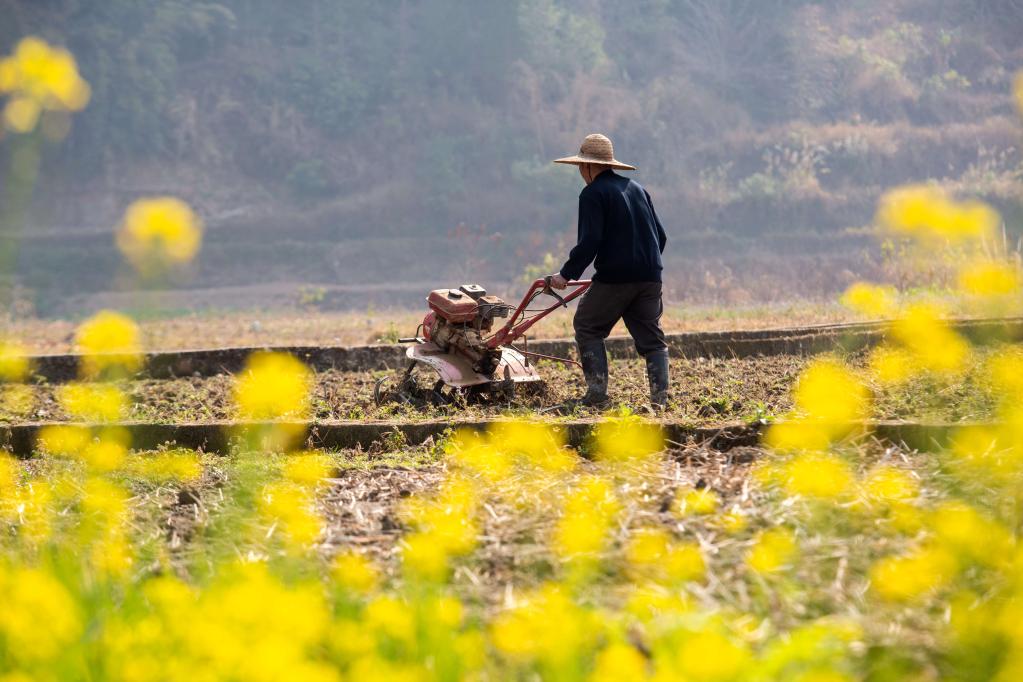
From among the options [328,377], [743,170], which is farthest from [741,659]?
[743,170]

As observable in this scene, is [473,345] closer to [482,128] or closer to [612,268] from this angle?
[612,268]

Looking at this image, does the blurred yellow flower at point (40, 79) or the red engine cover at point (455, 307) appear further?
the red engine cover at point (455, 307)

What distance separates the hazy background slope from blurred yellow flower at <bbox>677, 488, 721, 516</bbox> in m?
19.7

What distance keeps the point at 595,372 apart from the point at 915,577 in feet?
11.9

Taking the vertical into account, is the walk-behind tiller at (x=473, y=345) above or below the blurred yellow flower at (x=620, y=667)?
above

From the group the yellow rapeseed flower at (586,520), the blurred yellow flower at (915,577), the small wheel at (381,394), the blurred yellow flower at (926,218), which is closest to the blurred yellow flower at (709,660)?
the yellow rapeseed flower at (586,520)

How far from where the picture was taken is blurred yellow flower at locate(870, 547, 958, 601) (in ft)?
7.98

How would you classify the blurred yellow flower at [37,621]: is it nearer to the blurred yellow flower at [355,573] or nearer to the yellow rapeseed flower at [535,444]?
the blurred yellow flower at [355,573]

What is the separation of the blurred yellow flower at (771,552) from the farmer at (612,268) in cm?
290

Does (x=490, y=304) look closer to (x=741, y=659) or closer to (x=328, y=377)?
(x=328, y=377)

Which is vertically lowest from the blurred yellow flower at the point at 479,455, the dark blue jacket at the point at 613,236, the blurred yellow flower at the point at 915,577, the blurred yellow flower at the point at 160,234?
the blurred yellow flower at the point at 915,577

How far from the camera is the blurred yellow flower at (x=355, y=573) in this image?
244cm

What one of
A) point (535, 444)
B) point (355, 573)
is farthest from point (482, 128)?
point (355, 573)

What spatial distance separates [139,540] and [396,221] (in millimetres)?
24608
